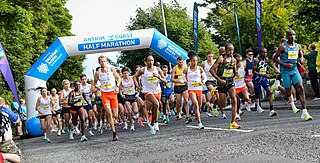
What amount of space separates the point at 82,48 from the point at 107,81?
843 centimetres

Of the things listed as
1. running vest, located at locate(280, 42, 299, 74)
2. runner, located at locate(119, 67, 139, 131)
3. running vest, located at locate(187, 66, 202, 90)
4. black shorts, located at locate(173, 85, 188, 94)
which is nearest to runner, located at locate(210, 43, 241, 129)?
running vest, located at locate(280, 42, 299, 74)

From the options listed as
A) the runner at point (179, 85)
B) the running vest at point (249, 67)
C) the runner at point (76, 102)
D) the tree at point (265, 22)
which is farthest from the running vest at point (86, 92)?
the tree at point (265, 22)

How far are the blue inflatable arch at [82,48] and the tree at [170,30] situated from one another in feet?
77.7

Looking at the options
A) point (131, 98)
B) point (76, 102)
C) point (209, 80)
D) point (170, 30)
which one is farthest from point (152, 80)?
point (170, 30)

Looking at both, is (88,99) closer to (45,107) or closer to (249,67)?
(45,107)

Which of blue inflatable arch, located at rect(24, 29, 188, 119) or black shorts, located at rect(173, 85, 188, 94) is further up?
blue inflatable arch, located at rect(24, 29, 188, 119)

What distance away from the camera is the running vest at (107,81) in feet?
41.0

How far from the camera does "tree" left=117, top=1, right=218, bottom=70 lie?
45.7 m

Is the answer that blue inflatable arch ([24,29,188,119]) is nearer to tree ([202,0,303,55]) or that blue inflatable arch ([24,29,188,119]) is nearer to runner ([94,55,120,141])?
runner ([94,55,120,141])

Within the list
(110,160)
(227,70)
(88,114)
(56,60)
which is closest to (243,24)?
(56,60)

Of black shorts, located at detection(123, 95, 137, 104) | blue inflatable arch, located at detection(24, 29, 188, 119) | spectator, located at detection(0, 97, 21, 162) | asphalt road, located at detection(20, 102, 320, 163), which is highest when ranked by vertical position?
blue inflatable arch, located at detection(24, 29, 188, 119)

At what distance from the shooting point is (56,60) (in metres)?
20.0

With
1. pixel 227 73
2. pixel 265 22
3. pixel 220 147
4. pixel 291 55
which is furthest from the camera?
pixel 265 22

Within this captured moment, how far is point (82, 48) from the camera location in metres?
20.7
